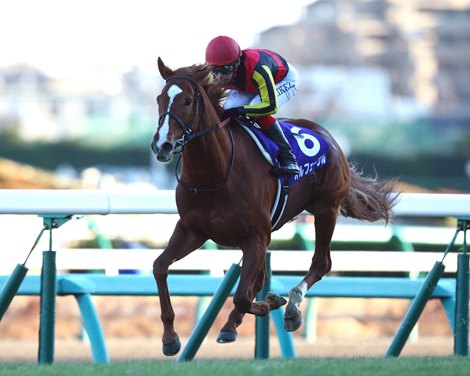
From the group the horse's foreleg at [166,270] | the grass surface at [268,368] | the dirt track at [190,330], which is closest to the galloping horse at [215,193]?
the horse's foreleg at [166,270]

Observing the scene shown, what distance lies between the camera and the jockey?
4867 mm

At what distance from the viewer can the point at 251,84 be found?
5082 mm

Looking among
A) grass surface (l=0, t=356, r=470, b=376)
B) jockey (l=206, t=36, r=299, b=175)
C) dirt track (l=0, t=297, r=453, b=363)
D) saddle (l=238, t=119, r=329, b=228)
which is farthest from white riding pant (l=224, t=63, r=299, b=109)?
dirt track (l=0, t=297, r=453, b=363)

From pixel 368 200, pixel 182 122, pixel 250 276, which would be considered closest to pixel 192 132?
pixel 182 122

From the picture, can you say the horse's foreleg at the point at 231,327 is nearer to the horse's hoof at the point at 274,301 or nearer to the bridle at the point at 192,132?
the horse's hoof at the point at 274,301

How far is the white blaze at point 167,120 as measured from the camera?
430 cm

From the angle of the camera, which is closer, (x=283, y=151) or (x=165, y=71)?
(x=165, y=71)

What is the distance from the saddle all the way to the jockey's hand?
114 millimetres

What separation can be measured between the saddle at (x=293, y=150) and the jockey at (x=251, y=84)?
5 cm

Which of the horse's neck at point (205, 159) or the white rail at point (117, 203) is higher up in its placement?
the horse's neck at point (205, 159)

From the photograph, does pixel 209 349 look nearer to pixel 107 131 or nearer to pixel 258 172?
pixel 258 172

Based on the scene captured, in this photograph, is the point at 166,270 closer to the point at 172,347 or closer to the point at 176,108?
the point at 172,347

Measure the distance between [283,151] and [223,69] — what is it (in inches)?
18.5

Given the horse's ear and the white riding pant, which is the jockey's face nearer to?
the white riding pant
